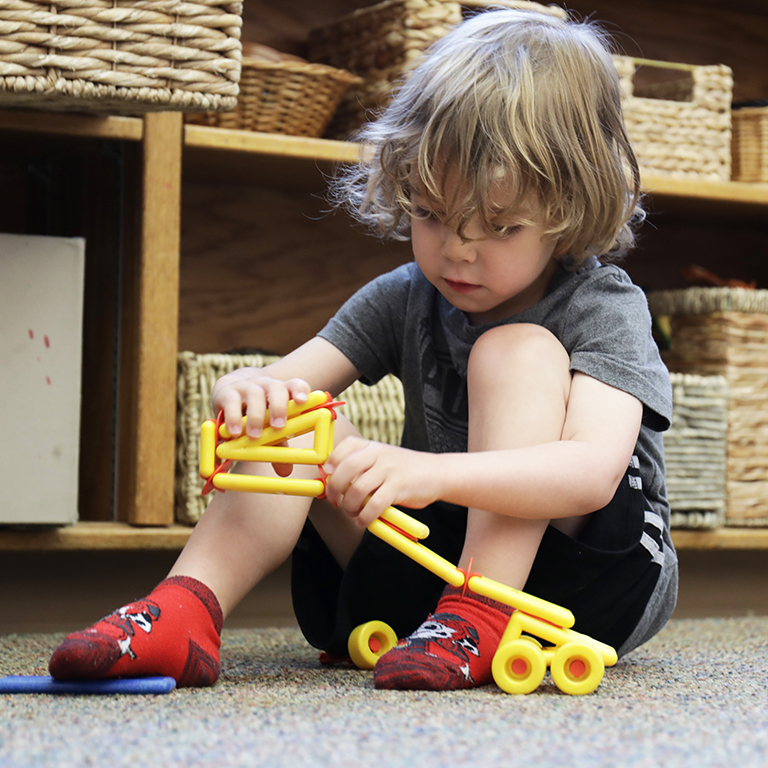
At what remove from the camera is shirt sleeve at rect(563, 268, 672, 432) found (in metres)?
0.80

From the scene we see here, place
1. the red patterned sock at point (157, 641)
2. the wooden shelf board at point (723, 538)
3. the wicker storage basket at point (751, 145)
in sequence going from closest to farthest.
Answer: the red patterned sock at point (157, 641)
the wooden shelf board at point (723, 538)
the wicker storage basket at point (751, 145)

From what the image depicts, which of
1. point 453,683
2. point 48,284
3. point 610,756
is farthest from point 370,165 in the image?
point 610,756

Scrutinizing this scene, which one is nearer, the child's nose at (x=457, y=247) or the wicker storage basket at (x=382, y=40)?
the child's nose at (x=457, y=247)

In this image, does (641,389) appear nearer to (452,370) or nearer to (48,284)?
(452,370)

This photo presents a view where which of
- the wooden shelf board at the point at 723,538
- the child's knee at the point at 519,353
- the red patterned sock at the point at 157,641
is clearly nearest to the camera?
the red patterned sock at the point at 157,641

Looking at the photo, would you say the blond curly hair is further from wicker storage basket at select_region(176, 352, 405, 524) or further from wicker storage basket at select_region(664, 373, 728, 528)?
wicker storage basket at select_region(664, 373, 728, 528)

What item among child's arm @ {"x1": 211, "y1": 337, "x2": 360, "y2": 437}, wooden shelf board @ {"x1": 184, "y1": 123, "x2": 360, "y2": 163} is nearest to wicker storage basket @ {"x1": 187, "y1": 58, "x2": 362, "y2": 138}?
wooden shelf board @ {"x1": 184, "y1": 123, "x2": 360, "y2": 163}

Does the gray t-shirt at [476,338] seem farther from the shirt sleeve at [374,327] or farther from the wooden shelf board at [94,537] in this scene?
the wooden shelf board at [94,537]

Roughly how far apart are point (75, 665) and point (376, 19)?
0.95 m

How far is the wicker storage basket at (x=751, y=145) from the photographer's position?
145 centimetres

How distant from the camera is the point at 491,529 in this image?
0.73 metres

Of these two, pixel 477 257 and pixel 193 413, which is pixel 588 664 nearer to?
pixel 477 257

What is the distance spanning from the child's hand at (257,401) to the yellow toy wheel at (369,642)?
219 mm

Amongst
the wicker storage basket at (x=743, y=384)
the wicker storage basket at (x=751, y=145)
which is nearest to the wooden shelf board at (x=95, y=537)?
the wicker storage basket at (x=743, y=384)
